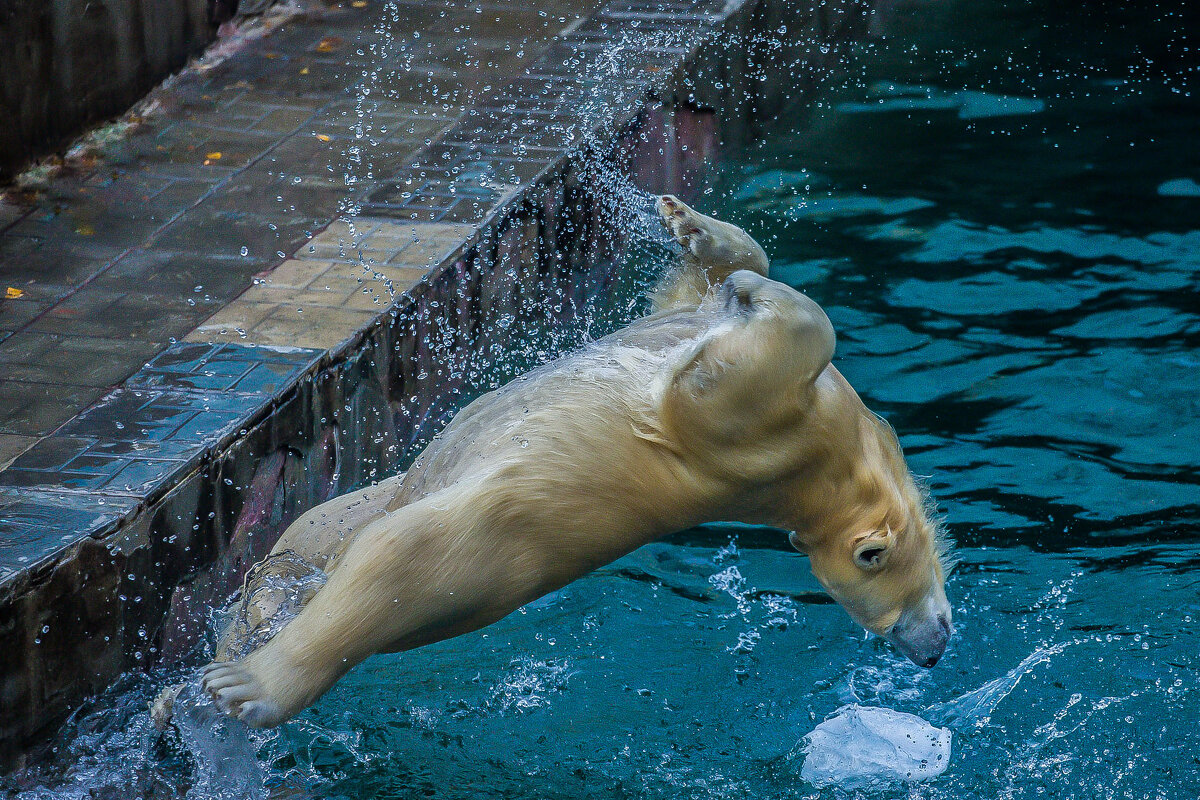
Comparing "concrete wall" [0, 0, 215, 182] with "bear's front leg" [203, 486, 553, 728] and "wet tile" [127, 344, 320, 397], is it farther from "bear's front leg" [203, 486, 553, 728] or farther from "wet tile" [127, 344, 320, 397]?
"bear's front leg" [203, 486, 553, 728]

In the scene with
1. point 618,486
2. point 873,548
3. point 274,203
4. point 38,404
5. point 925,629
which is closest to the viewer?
point 618,486

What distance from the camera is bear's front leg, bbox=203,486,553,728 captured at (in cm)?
251

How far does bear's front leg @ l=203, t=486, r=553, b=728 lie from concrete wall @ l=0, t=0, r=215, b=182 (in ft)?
11.9

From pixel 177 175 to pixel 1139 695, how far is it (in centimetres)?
394

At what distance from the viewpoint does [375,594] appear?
99.7 inches

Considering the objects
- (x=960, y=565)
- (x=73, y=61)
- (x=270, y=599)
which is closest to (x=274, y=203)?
(x=73, y=61)

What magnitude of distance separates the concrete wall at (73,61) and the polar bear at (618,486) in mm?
3547

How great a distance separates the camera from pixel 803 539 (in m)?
2.89

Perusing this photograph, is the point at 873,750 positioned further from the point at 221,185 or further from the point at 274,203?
the point at 221,185

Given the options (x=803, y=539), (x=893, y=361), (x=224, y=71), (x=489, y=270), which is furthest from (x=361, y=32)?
(x=803, y=539)

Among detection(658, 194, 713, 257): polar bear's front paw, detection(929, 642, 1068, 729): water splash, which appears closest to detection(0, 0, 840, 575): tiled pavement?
detection(658, 194, 713, 257): polar bear's front paw

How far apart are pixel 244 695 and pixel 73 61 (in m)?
4.28

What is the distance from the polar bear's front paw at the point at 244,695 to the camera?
247cm

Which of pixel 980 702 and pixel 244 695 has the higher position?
pixel 244 695
